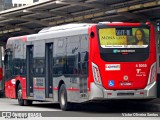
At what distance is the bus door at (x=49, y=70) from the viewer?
2333 cm

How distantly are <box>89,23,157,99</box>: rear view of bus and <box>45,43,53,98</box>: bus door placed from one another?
3.65 m

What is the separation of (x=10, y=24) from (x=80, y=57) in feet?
72.1

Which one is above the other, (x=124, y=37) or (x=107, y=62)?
(x=124, y=37)

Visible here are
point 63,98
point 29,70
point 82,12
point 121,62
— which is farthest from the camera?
point 82,12

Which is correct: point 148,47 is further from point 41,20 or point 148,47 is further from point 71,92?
point 41,20

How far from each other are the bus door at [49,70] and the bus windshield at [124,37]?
148 inches

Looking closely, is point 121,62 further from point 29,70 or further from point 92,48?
point 29,70

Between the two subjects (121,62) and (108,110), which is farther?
(108,110)

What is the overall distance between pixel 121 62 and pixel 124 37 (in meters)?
0.87

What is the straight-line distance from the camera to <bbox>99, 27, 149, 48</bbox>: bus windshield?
20125mm

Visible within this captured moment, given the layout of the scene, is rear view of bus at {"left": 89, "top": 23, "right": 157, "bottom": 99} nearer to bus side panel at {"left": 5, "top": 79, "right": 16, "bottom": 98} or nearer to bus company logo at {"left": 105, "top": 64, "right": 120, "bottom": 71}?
bus company logo at {"left": 105, "top": 64, "right": 120, "bottom": 71}

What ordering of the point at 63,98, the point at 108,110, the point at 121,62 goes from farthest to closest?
the point at 108,110 < the point at 63,98 < the point at 121,62

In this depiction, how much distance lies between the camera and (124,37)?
20281 millimetres

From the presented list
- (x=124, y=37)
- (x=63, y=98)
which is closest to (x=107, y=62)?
(x=124, y=37)
